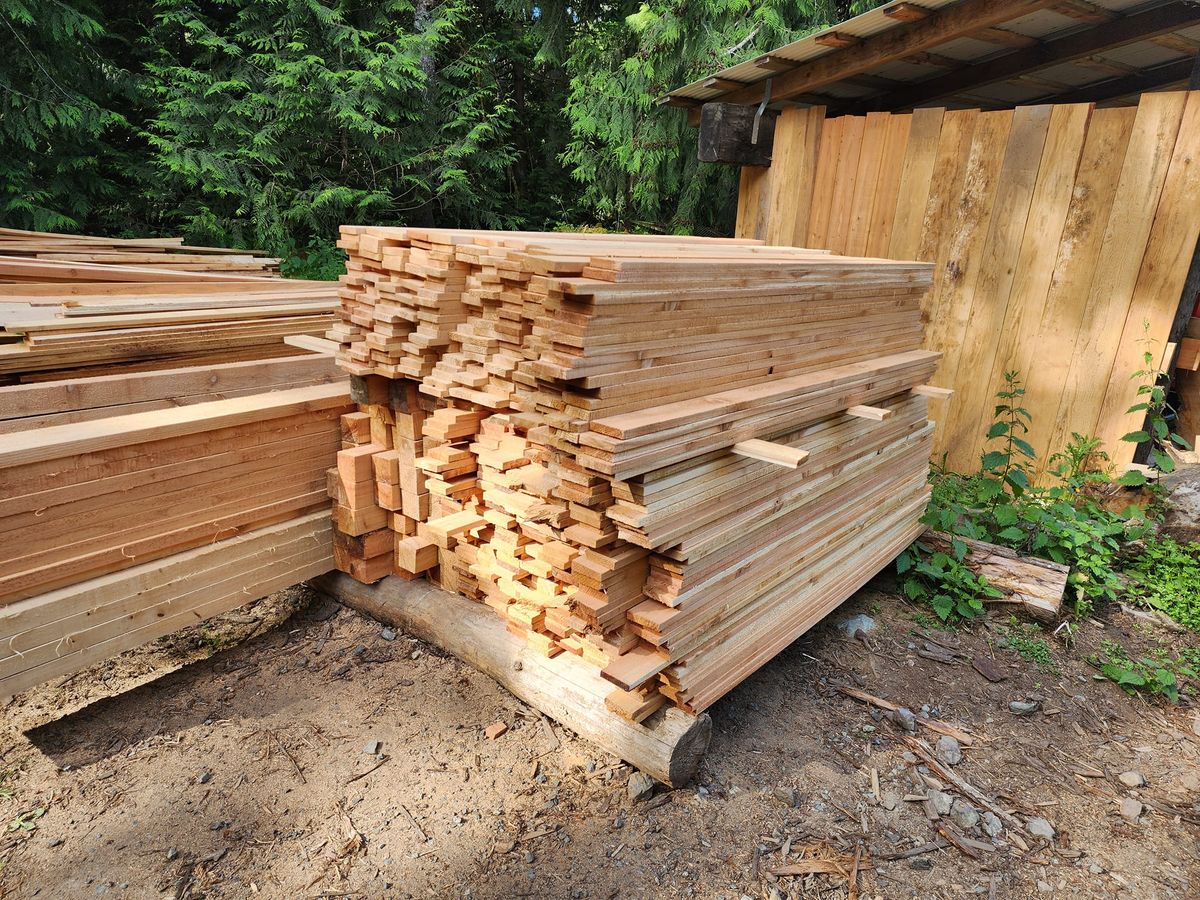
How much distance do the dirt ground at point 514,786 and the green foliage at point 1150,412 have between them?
1.66m

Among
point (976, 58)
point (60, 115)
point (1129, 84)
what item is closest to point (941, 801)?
point (976, 58)

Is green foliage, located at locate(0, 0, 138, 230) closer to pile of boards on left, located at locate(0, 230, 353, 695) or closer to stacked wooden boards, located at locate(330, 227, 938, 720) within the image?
pile of boards on left, located at locate(0, 230, 353, 695)

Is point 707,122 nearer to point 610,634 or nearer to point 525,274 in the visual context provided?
point 525,274

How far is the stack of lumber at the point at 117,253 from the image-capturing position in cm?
616

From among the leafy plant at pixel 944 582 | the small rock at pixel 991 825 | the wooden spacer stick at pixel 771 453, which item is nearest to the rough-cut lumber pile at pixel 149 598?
the wooden spacer stick at pixel 771 453

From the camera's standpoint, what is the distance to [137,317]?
13.0 ft

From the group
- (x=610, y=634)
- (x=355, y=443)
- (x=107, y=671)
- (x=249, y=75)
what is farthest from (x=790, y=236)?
(x=249, y=75)

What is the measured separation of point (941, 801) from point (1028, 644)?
154 centimetres

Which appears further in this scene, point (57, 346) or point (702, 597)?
point (57, 346)

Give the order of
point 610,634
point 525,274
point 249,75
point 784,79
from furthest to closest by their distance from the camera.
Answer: point 249,75
point 784,79
point 610,634
point 525,274

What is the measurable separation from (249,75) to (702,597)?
34.6 feet

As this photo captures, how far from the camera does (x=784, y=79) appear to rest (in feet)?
20.7

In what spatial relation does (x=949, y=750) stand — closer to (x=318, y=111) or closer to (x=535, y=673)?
(x=535, y=673)

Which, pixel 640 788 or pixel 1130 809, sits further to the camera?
pixel 1130 809
